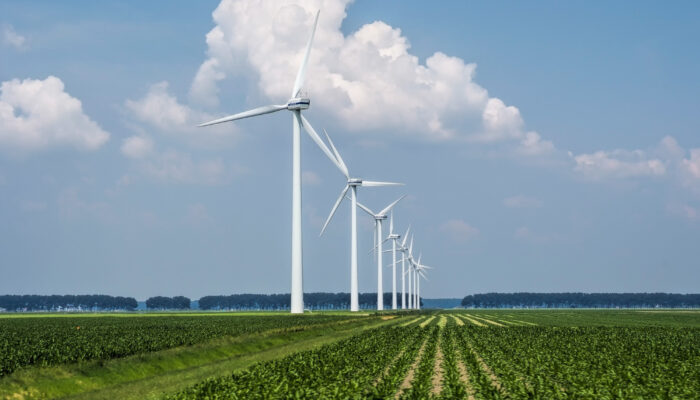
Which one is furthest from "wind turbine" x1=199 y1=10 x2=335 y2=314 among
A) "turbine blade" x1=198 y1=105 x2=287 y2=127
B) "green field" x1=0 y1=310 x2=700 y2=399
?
"green field" x1=0 y1=310 x2=700 y2=399

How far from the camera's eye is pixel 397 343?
59531mm

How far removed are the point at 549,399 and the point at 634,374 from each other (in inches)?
501

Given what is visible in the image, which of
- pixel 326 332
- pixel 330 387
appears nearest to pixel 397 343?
pixel 326 332

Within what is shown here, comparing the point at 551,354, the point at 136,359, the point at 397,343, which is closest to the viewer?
the point at 136,359

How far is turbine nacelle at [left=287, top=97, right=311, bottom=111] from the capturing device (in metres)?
108

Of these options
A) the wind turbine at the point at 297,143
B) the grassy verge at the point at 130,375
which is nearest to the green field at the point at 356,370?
the grassy verge at the point at 130,375

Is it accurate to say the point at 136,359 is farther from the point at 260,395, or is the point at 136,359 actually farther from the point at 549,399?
the point at 549,399

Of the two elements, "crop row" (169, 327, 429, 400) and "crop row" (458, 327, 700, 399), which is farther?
"crop row" (458, 327, 700, 399)

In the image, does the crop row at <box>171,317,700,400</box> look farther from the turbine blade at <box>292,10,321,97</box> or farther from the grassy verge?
the turbine blade at <box>292,10,321,97</box>

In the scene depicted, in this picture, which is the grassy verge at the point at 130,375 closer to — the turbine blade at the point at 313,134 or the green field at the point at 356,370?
the green field at the point at 356,370

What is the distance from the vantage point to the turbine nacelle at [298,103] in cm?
10756

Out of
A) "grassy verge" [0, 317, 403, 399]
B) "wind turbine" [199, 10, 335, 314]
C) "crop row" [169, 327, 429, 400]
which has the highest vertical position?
"wind turbine" [199, 10, 335, 314]

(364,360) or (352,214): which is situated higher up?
(352,214)

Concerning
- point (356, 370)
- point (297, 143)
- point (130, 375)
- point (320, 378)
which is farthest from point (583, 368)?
point (297, 143)
